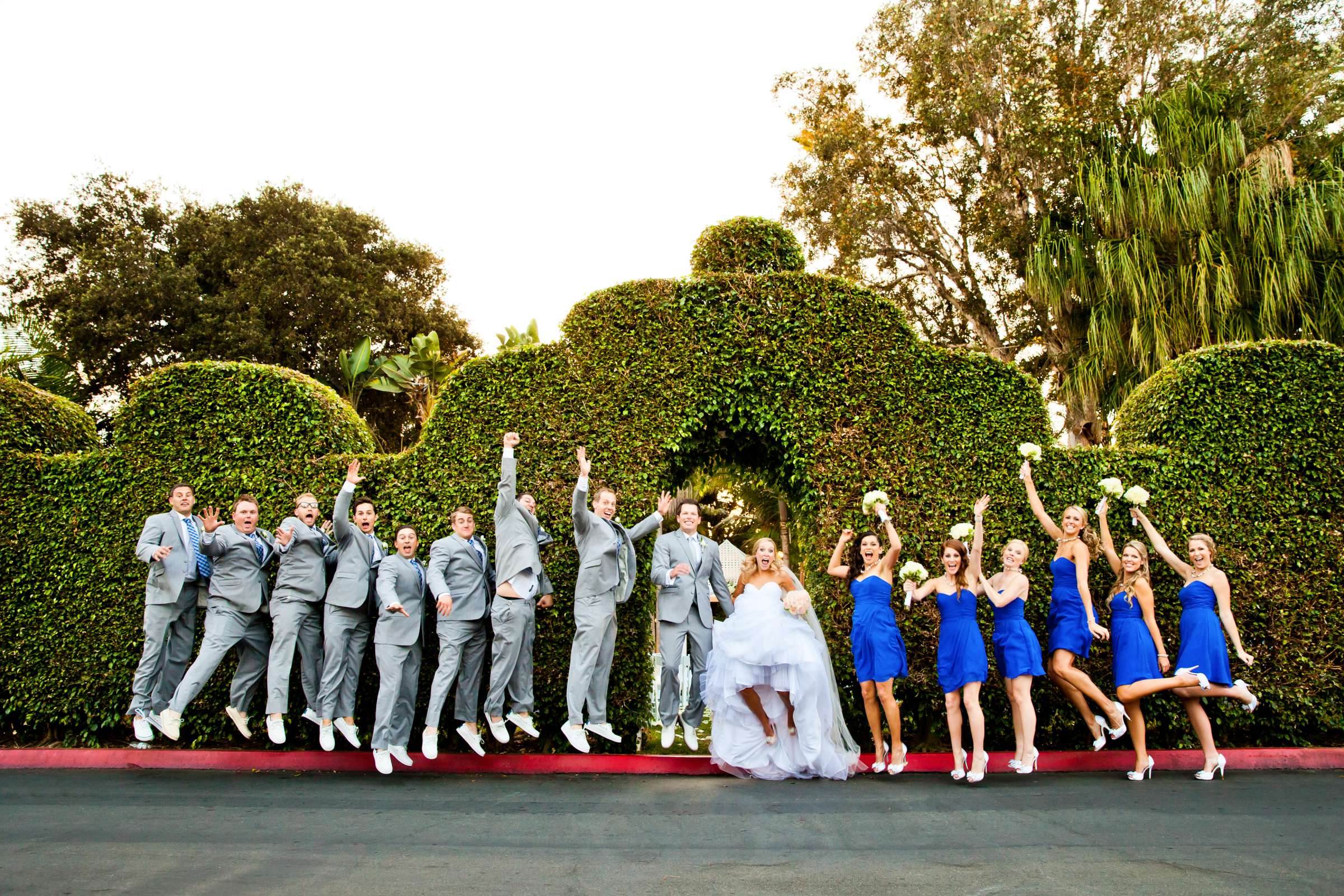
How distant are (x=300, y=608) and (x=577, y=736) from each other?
239 cm

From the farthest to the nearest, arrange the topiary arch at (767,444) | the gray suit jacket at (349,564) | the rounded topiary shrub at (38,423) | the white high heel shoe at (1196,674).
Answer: the rounded topiary shrub at (38,423) < the topiary arch at (767,444) < the gray suit jacket at (349,564) < the white high heel shoe at (1196,674)

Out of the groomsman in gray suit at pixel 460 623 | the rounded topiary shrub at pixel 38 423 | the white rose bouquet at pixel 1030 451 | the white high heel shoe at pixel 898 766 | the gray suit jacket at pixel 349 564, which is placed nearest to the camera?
the white high heel shoe at pixel 898 766

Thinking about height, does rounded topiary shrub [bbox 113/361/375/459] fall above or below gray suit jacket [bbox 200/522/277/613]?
above

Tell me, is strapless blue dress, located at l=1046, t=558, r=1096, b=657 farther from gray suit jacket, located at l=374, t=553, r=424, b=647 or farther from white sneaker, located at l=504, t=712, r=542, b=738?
gray suit jacket, located at l=374, t=553, r=424, b=647

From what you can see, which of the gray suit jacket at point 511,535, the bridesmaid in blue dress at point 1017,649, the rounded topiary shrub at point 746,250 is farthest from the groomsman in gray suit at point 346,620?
the bridesmaid in blue dress at point 1017,649

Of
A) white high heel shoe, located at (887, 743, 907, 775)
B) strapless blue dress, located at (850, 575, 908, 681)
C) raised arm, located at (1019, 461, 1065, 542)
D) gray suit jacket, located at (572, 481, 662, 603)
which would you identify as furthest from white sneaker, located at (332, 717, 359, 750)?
raised arm, located at (1019, 461, 1065, 542)

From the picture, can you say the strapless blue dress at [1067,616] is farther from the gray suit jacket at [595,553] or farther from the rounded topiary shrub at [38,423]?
the rounded topiary shrub at [38,423]

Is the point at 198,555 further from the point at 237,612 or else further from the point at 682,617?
the point at 682,617

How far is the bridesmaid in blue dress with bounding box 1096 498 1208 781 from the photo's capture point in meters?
6.19

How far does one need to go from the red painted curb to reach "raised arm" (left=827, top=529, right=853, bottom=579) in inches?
58.5

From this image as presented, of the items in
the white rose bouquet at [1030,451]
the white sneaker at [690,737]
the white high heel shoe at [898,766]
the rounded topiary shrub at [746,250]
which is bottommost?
the white high heel shoe at [898,766]

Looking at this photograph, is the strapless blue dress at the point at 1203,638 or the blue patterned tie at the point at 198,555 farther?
the blue patterned tie at the point at 198,555

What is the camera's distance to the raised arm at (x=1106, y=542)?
6648mm

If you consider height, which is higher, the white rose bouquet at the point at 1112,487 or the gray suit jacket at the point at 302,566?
the white rose bouquet at the point at 1112,487
